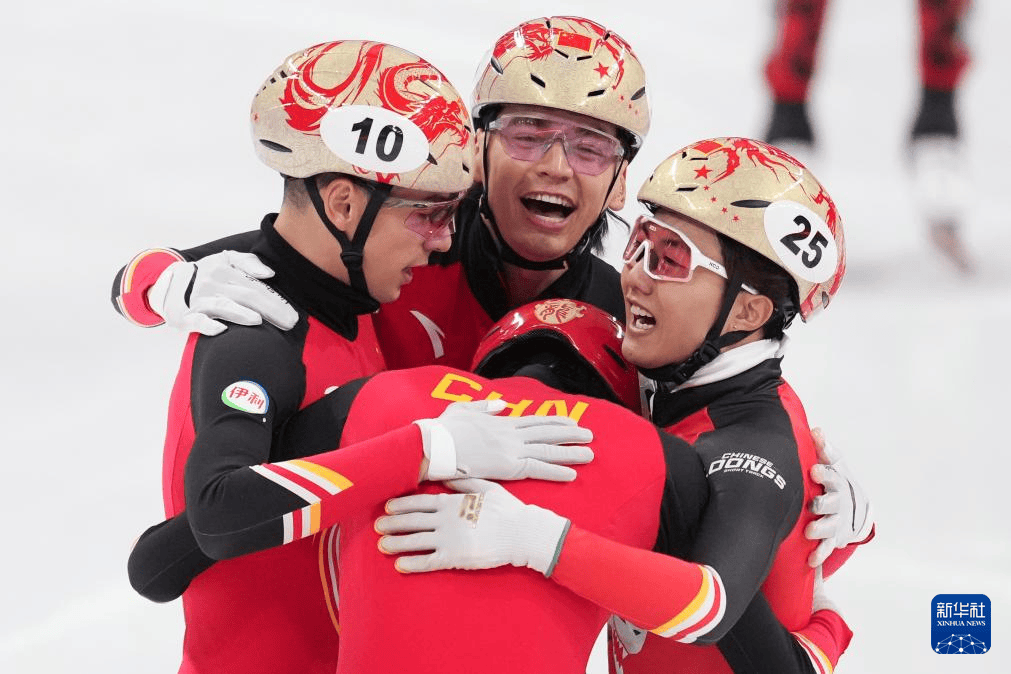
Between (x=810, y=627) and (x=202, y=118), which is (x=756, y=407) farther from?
(x=202, y=118)

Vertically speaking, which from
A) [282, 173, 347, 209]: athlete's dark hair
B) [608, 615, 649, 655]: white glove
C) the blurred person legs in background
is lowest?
[608, 615, 649, 655]: white glove

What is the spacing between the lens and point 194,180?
908 cm

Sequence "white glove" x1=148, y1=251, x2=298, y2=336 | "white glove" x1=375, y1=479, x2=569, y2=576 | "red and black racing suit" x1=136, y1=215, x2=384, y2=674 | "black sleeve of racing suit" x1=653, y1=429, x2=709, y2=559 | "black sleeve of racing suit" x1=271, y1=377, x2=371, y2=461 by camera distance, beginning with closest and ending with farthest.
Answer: "white glove" x1=375, y1=479, x2=569, y2=576 < "black sleeve of racing suit" x1=653, y1=429, x2=709, y2=559 < "black sleeve of racing suit" x1=271, y1=377, x2=371, y2=461 < "red and black racing suit" x1=136, y1=215, x2=384, y2=674 < "white glove" x1=148, y1=251, x2=298, y2=336

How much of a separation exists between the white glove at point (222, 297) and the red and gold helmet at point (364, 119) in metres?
0.31

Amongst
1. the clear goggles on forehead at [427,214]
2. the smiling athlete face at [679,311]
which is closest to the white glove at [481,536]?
the smiling athlete face at [679,311]

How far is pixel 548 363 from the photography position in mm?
3572

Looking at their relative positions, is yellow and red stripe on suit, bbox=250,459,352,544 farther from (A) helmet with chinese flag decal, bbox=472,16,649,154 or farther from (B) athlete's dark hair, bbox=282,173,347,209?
(A) helmet with chinese flag decal, bbox=472,16,649,154

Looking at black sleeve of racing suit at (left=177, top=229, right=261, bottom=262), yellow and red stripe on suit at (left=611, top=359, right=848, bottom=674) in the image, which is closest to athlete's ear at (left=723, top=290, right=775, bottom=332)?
yellow and red stripe on suit at (left=611, top=359, right=848, bottom=674)

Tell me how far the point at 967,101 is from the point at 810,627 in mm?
6923

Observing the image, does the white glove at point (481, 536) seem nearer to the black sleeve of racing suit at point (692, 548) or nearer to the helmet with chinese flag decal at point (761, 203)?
the black sleeve of racing suit at point (692, 548)

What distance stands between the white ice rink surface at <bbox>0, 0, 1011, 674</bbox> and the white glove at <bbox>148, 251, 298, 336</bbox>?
7.05 ft

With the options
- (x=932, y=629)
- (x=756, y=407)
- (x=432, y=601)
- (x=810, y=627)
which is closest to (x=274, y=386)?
(x=432, y=601)

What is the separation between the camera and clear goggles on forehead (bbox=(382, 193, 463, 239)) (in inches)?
149

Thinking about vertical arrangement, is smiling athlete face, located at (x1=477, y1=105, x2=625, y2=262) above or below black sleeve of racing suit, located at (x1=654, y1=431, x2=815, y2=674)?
above
